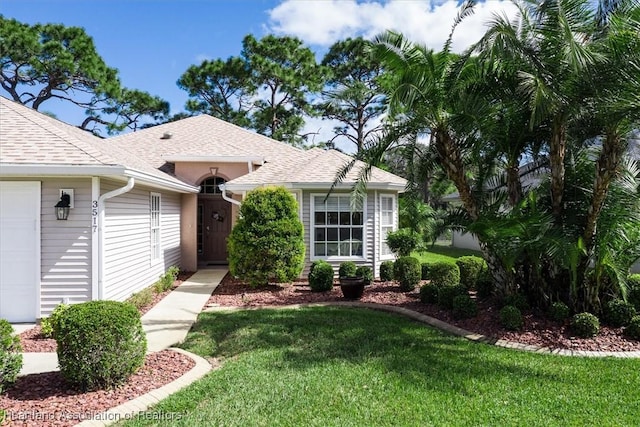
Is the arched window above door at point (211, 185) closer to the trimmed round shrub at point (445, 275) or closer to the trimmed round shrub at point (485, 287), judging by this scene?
the trimmed round shrub at point (445, 275)

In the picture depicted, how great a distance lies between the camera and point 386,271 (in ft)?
39.8

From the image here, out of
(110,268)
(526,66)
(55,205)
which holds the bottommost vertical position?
(110,268)

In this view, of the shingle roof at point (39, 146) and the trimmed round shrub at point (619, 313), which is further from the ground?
the shingle roof at point (39, 146)

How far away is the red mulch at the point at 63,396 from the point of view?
415 centimetres

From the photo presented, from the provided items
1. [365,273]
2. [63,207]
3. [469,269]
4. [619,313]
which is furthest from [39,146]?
[619,313]

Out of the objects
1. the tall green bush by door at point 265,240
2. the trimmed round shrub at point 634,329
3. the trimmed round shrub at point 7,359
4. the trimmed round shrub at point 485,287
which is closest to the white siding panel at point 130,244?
the tall green bush by door at point 265,240

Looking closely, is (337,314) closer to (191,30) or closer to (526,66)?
(526,66)

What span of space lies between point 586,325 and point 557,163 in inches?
107

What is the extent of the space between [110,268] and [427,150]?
7.06 m

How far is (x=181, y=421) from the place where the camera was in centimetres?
410

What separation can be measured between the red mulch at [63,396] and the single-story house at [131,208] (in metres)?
2.81

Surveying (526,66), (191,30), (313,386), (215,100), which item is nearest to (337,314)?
(313,386)

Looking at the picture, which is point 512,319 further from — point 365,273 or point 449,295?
point 365,273

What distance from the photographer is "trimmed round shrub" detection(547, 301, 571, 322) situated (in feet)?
23.0
